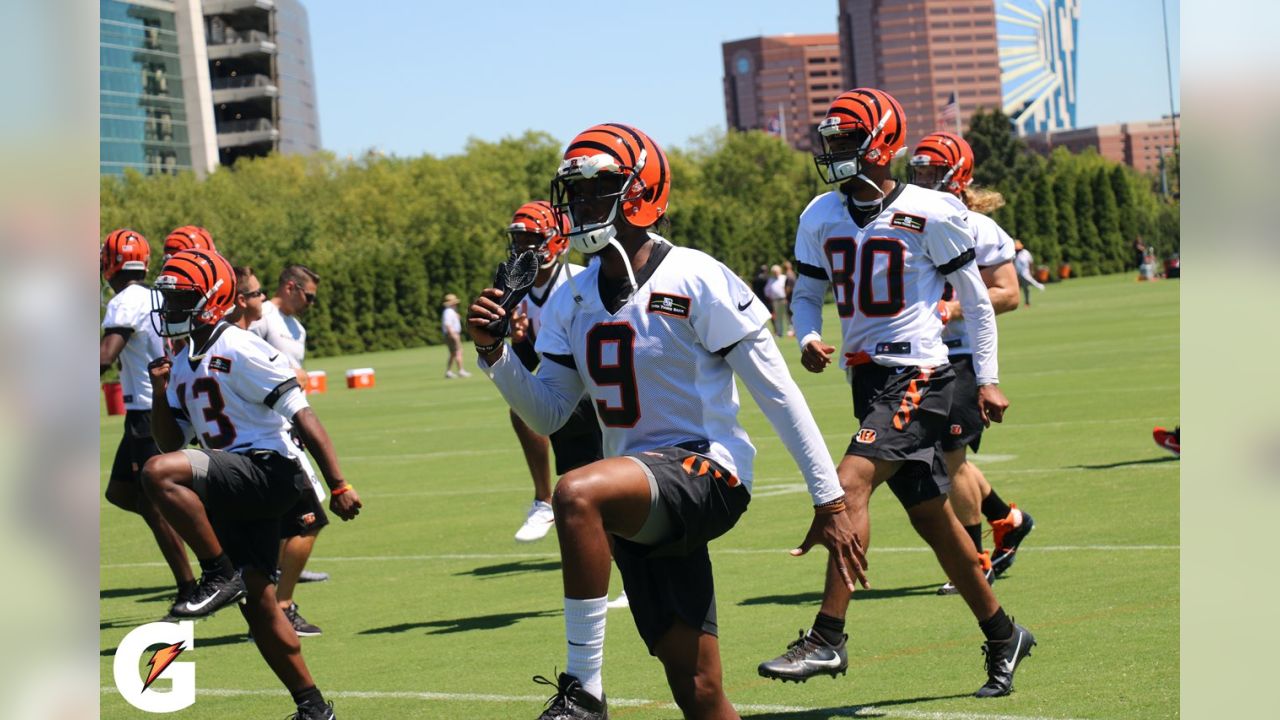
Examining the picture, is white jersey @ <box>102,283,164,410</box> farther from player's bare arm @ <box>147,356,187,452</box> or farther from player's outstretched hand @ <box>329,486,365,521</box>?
player's outstretched hand @ <box>329,486,365,521</box>

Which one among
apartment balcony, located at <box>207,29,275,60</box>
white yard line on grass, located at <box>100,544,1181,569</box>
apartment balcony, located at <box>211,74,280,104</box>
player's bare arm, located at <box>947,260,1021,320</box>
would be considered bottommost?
white yard line on grass, located at <box>100,544,1181,569</box>

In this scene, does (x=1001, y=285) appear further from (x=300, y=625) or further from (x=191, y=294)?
(x=300, y=625)

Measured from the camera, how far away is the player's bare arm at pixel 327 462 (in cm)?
721

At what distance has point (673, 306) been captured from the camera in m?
5.19

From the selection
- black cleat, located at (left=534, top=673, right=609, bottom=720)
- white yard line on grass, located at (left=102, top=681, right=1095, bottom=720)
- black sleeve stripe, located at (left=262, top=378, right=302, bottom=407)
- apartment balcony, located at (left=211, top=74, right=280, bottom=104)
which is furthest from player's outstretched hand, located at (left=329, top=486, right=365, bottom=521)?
apartment balcony, located at (left=211, top=74, right=280, bottom=104)

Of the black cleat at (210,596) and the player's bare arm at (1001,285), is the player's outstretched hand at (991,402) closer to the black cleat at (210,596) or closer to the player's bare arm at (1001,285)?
the player's bare arm at (1001,285)

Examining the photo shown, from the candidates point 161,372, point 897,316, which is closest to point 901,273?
point 897,316

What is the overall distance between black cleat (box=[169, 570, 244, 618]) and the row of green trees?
181 ft

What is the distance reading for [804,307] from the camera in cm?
802

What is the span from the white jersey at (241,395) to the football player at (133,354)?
12.2 feet

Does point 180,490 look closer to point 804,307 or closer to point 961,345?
point 804,307

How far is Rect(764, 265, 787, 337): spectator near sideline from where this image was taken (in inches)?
2004
